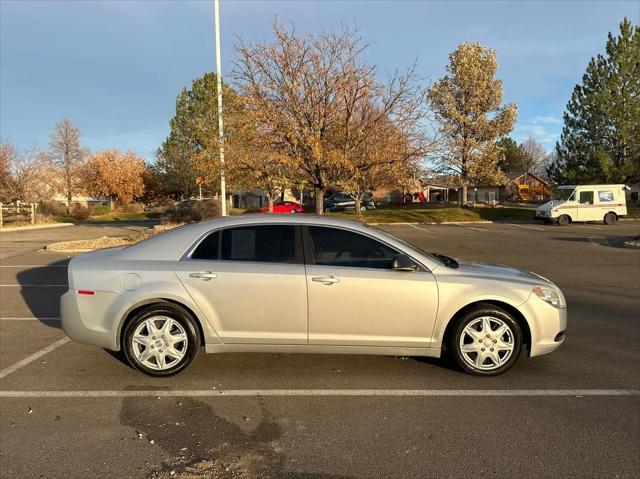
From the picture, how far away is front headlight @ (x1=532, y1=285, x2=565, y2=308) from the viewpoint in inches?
178

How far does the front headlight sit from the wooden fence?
34.0 meters

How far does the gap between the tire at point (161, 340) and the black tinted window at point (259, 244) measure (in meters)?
0.71

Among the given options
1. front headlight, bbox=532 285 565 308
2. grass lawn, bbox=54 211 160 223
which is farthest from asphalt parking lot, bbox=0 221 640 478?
grass lawn, bbox=54 211 160 223

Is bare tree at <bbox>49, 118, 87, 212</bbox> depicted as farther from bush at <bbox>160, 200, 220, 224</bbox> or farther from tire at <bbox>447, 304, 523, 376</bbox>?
tire at <bbox>447, 304, 523, 376</bbox>

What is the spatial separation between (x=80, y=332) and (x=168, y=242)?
3.90 ft

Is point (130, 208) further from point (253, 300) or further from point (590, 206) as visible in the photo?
point (253, 300)

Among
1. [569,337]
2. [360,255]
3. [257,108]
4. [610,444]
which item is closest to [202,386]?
[360,255]

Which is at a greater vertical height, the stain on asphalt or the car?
the car

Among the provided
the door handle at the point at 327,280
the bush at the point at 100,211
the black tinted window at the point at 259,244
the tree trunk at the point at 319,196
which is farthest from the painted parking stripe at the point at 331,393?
the bush at the point at 100,211

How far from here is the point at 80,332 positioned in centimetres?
455

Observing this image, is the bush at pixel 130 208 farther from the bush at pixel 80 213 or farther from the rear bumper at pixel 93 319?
the rear bumper at pixel 93 319

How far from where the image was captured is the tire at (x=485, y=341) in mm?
4453

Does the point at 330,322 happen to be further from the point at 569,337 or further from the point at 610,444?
the point at 569,337

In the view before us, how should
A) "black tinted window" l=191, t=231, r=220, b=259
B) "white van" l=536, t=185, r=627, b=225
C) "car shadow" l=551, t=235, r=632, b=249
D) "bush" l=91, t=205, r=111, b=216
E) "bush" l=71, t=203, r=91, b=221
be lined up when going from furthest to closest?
"bush" l=91, t=205, r=111, b=216 → "bush" l=71, t=203, r=91, b=221 → "white van" l=536, t=185, r=627, b=225 → "car shadow" l=551, t=235, r=632, b=249 → "black tinted window" l=191, t=231, r=220, b=259
